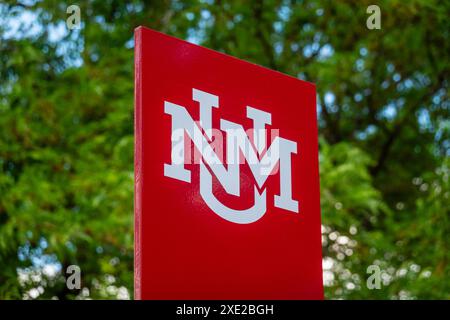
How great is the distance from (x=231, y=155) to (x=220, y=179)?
8 cm

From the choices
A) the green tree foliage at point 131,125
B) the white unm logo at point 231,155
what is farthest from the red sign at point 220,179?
the green tree foliage at point 131,125

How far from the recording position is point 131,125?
7.11 meters

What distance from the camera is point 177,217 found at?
230cm

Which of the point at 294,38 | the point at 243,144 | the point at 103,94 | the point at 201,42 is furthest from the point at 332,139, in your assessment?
the point at 243,144

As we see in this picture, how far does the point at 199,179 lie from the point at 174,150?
0.39 ft

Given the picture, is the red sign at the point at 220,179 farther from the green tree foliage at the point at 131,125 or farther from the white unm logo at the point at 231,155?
the green tree foliage at the point at 131,125

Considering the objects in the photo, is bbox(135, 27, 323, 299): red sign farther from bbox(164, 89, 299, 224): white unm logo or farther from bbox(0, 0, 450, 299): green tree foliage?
bbox(0, 0, 450, 299): green tree foliage

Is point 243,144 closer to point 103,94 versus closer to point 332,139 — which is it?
point 103,94

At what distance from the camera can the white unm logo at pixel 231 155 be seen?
2355 mm

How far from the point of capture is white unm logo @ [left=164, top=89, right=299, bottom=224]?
7.73 feet

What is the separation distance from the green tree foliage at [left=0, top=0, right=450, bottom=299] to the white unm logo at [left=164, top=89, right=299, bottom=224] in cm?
290

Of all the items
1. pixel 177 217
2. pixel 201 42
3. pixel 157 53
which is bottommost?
pixel 177 217

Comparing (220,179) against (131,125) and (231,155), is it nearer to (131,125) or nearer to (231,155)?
(231,155)

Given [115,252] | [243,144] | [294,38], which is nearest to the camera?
[243,144]
